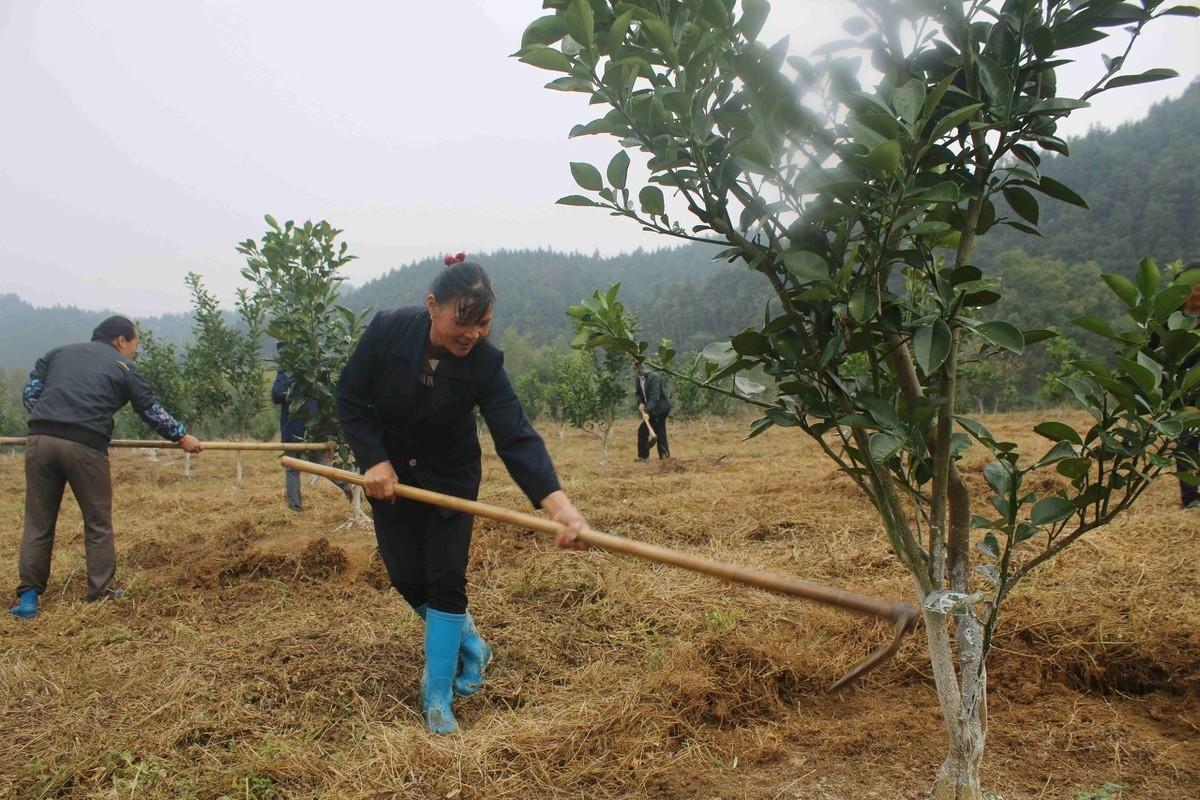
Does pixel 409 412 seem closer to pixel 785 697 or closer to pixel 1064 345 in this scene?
pixel 785 697

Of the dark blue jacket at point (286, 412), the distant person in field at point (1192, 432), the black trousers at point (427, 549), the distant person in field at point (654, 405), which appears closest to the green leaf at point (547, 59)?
the distant person in field at point (1192, 432)

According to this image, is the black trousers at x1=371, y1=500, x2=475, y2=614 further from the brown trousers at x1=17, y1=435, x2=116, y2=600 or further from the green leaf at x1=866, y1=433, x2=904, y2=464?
the brown trousers at x1=17, y1=435, x2=116, y2=600

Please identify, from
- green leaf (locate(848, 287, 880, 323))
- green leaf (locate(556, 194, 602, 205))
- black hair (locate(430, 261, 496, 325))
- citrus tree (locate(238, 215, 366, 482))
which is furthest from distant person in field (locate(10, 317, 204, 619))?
green leaf (locate(848, 287, 880, 323))

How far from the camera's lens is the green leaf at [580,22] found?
163 centimetres

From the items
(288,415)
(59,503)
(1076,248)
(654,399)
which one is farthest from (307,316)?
(1076,248)

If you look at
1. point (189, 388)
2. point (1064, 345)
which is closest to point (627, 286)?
point (1064, 345)

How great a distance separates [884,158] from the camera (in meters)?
1.47

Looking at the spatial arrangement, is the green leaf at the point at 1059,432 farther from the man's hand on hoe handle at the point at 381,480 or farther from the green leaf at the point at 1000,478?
the man's hand on hoe handle at the point at 381,480

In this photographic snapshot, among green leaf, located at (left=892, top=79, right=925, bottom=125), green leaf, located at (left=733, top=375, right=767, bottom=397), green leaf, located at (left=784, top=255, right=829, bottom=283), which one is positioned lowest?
green leaf, located at (left=733, top=375, right=767, bottom=397)

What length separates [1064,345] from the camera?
26.2 m

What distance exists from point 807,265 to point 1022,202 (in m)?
0.73

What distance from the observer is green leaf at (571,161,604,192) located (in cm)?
188

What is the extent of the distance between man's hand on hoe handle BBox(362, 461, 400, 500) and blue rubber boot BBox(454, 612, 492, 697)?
750 mm

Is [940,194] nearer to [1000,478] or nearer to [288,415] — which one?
[1000,478]
